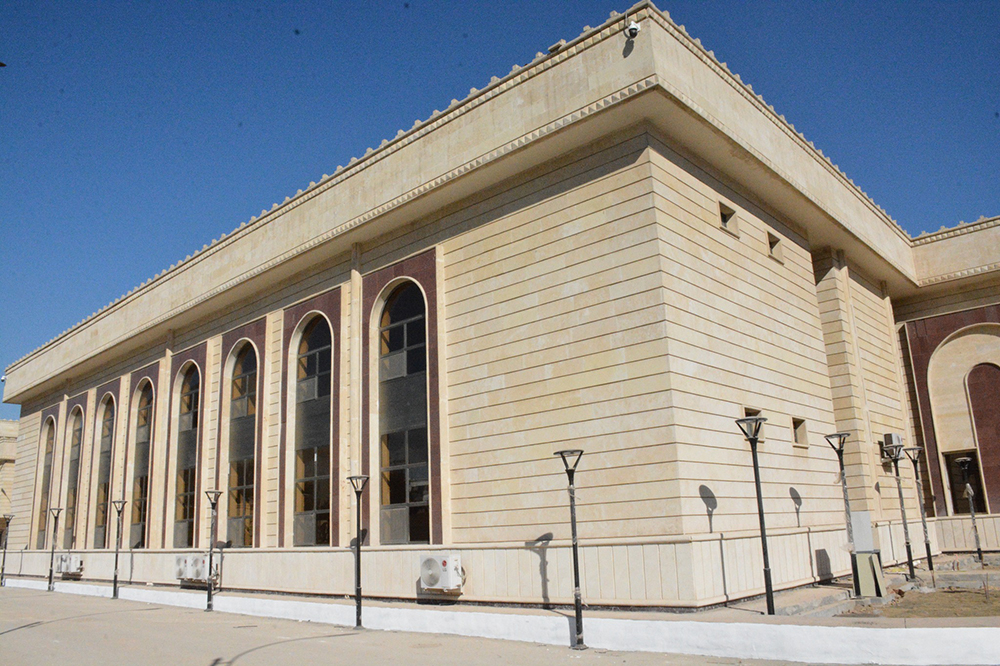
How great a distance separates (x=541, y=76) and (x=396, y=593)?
12.2m

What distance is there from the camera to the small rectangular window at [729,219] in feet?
59.0

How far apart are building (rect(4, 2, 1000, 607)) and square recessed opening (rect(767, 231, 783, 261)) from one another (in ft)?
0.73

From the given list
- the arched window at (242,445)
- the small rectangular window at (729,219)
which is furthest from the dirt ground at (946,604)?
the arched window at (242,445)

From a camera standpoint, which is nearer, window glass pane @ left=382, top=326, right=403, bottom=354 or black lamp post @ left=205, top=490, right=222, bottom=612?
window glass pane @ left=382, top=326, right=403, bottom=354

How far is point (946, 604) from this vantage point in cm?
1562

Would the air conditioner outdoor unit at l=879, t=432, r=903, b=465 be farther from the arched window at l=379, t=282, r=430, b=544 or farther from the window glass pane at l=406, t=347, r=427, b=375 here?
the window glass pane at l=406, t=347, r=427, b=375

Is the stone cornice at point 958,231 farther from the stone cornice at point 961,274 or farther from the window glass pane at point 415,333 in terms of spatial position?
the window glass pane at point 415,333

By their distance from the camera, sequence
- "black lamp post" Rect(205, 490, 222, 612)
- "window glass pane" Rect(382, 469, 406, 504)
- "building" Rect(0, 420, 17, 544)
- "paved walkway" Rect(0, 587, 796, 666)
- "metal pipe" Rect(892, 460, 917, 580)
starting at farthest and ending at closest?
"building" Rect(0, 420, 17, 544), "black lamp post" Rect(205, 490, 222, 612), "window glass pane" Rect(382, 469, 406, 504), "metal pipe" Rect(892, 460, 917, 580), "paved walkway" Rect(0, 587, 796, 666)

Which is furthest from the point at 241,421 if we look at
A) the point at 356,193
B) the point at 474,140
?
the point at 474,140

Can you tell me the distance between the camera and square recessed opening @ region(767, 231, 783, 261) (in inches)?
775

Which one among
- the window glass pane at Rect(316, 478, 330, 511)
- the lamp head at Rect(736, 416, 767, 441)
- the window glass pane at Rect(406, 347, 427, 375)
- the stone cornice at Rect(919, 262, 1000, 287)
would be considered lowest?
the window glass pane at Rect(316, 478, 330, 511)

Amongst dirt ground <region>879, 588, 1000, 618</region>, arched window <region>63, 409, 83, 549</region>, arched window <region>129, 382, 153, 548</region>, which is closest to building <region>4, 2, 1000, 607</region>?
dirt ground <region>879, 588, 1000, 618</region>

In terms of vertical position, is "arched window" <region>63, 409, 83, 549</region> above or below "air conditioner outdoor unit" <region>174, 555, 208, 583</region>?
above

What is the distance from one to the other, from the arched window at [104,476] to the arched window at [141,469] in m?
2.12
